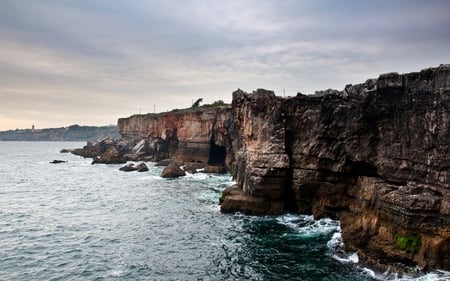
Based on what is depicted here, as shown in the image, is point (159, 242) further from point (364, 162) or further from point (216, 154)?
point (216, 154)

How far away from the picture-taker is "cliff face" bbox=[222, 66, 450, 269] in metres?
22.5

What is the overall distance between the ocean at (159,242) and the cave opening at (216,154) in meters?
28.2

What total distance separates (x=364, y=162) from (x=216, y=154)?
50709mm

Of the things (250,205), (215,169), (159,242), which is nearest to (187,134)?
(215,169)

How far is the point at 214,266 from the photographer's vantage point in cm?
2403

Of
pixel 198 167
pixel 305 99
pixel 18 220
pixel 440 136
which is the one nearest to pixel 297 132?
pixel 305 99

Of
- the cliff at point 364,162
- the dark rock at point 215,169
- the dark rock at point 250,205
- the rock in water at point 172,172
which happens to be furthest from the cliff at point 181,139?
the dark rock at point 250,205

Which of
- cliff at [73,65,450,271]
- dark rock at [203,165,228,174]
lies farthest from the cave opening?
cliff at [73,65,450,271]

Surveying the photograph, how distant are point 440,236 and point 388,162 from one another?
7.49m

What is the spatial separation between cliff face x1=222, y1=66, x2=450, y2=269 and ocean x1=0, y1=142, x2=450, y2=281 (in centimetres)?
162

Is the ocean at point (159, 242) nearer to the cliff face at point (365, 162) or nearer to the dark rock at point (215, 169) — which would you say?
the cliff face at point (365, 162)

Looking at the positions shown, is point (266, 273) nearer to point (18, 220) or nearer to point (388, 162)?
point (388, 162)

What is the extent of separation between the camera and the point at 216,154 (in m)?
79.6

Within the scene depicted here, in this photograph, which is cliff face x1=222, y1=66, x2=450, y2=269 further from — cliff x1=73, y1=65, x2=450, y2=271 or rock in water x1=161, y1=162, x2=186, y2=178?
rock in water x1=161, y1=162, x2=186, y2=178
